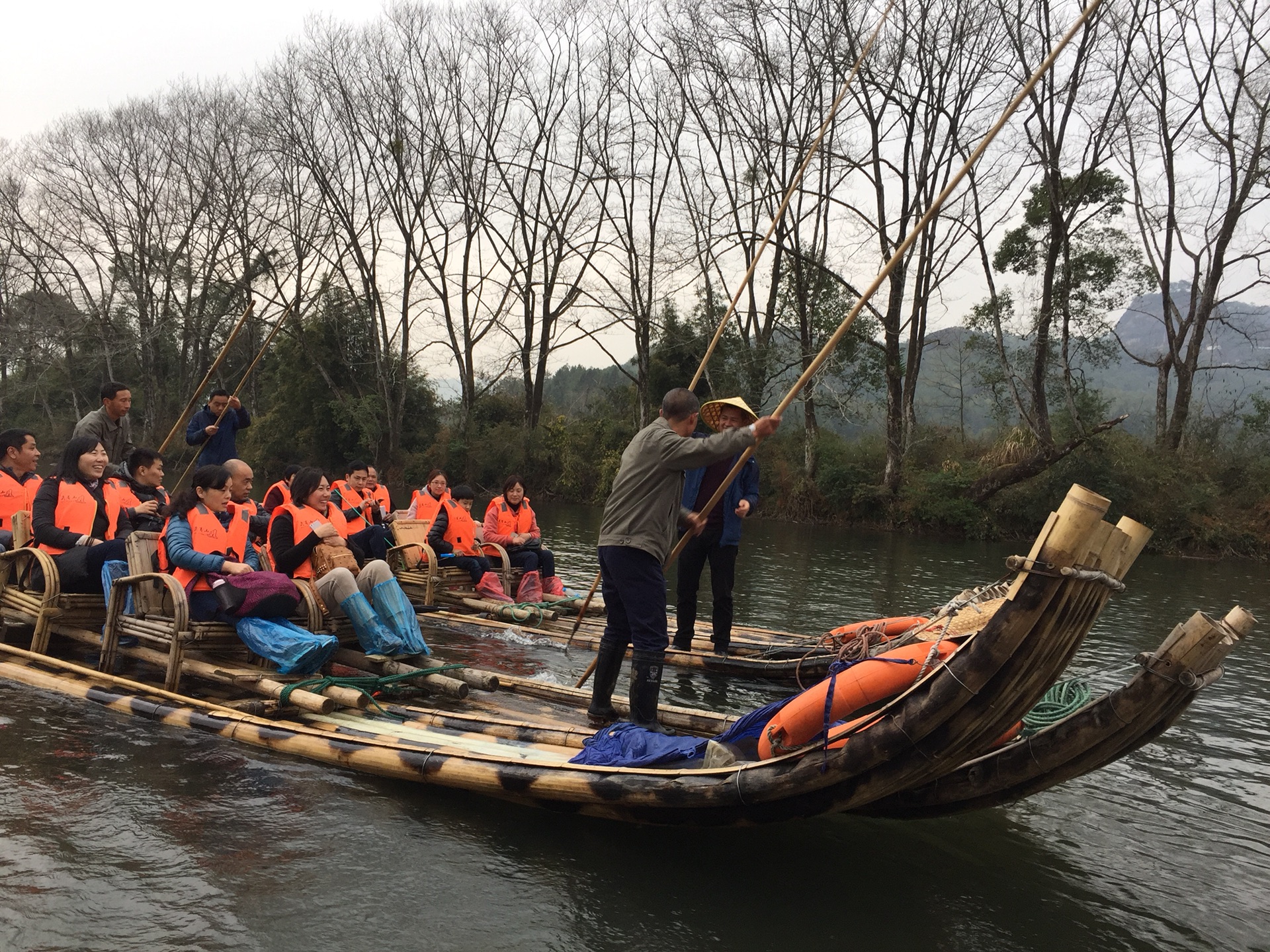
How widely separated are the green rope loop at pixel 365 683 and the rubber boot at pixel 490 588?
3.54m

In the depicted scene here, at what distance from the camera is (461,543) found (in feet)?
31.4

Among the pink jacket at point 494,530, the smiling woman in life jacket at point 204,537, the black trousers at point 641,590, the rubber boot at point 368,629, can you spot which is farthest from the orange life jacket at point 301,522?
the pink jacket at point 494,530

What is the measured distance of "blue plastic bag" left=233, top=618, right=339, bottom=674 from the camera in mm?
5359

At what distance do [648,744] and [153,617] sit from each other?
3.34 metres

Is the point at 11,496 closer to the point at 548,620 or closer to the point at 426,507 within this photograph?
the point at 426,507

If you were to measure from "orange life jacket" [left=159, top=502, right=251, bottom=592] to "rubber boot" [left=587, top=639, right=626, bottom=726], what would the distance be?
246cm

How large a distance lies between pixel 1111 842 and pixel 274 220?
34090 mm

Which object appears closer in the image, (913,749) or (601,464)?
(913,749)

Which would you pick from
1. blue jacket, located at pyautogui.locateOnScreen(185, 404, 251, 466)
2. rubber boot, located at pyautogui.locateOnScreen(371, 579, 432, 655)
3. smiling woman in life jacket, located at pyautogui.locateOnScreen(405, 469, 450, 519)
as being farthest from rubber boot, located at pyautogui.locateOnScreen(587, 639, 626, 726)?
blue jacket, located at pyautogui.locateOnScreen(185, 404, 251, 466)

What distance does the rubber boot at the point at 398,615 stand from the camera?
239 inches

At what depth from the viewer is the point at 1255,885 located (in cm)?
393

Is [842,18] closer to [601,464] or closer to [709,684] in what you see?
[601,464]

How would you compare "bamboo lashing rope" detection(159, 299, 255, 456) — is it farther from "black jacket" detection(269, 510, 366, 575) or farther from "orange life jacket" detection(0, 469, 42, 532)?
"black jacket" detection(269, 510, 366, 575)

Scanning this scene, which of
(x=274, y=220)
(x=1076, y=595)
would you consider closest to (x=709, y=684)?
(x=1076, y=595)
